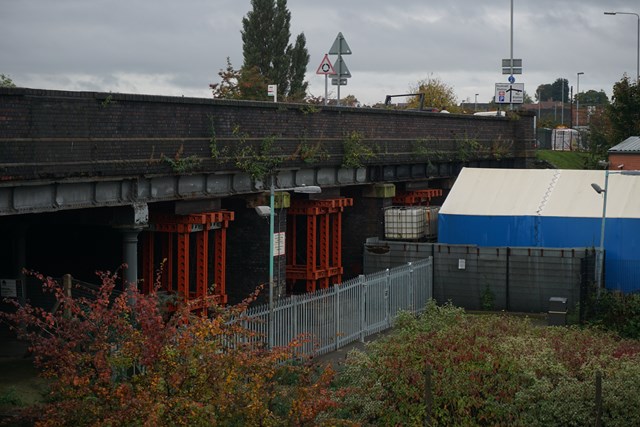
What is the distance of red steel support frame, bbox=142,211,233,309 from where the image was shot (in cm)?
2836

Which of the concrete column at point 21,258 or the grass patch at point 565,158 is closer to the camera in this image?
the concrete column at point 21,258

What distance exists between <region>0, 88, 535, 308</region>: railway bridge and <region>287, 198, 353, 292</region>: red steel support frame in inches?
2.3

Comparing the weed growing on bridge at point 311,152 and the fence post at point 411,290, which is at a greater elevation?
the weed growing on bridge at point 311,152

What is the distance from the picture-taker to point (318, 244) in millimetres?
38438

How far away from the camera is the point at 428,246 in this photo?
35906mm

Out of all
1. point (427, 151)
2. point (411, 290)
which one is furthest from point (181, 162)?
point (427, 151)

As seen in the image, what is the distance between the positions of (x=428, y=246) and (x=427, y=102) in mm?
52927

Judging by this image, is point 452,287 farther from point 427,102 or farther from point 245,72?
point 427,102

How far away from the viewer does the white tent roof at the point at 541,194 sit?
1425 inches

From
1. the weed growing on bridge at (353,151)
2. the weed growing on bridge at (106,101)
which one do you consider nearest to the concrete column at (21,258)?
the weed growing on bridge at (106,101)

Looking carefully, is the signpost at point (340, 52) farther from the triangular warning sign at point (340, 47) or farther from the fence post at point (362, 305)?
the fence post at point (362, 305)

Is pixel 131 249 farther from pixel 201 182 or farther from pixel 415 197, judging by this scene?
pixel 415 197

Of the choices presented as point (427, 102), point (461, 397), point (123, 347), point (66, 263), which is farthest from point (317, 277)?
point (427, 102)

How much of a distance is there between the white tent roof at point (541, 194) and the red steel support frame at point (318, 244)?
401cm
